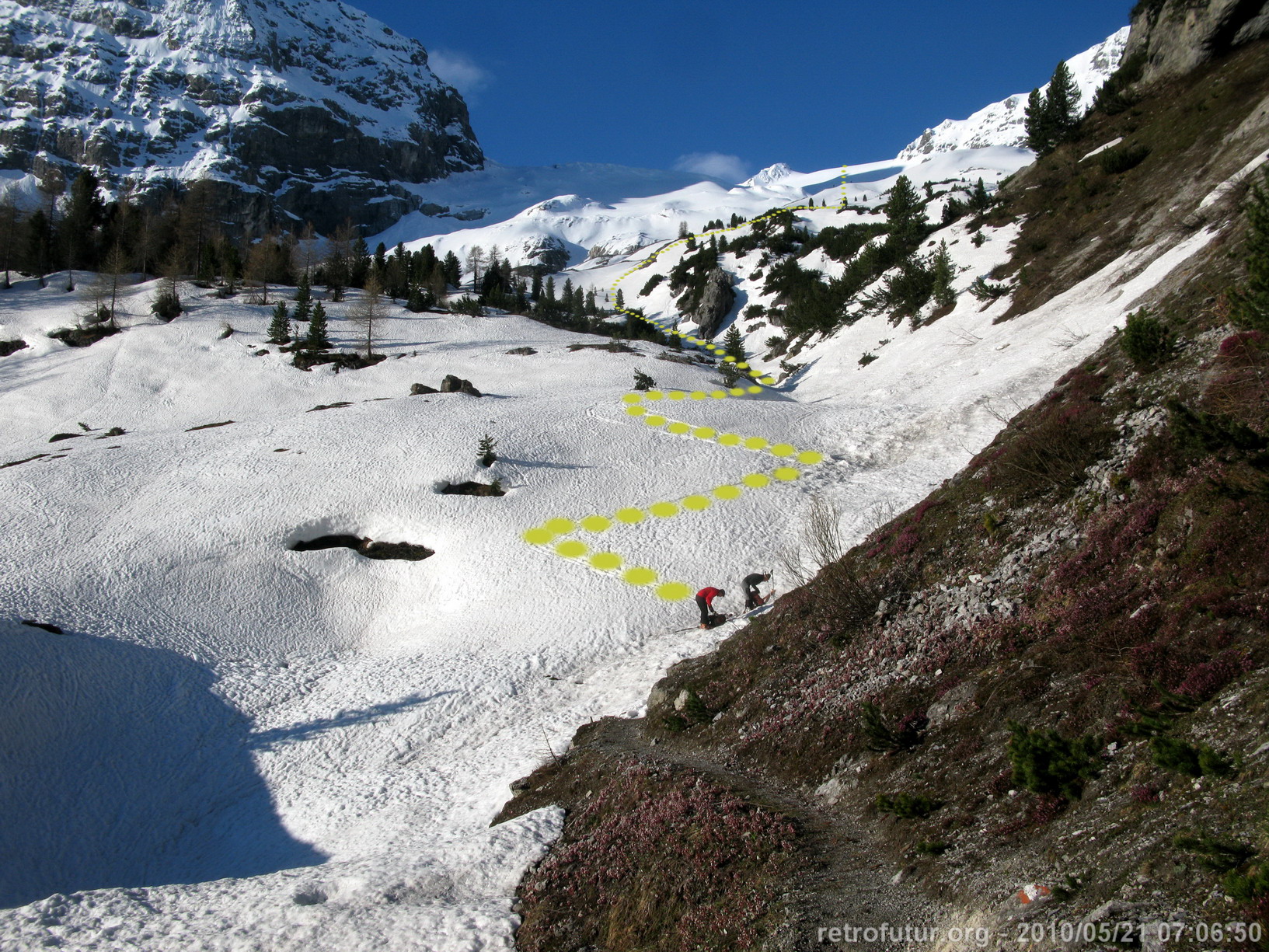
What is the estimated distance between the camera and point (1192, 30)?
42.5m

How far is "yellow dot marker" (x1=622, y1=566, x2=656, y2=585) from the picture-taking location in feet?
72.1

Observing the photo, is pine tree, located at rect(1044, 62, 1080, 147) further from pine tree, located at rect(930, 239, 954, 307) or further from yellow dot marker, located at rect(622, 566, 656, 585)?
yellow dot marker, located at rect(622, 566, 656, 585)


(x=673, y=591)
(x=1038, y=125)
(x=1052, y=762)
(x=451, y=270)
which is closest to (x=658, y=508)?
(x=673, y=591)

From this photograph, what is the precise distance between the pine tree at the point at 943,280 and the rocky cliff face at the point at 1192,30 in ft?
63.6

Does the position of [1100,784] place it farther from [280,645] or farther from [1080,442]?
[280,645]

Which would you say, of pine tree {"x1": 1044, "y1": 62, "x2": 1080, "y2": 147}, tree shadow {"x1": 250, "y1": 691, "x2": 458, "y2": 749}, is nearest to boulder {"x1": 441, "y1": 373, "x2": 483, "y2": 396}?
tree shadow {"x1": 250, "y1": 691, "x2": 458, "y2": 749}

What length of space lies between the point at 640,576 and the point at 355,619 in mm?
9848

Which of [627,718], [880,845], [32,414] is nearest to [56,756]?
[627,718]

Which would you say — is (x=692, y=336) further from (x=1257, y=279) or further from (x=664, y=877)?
(x=664, y=877)

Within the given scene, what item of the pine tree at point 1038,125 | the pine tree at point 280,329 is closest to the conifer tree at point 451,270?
the pine tree at point 280,329

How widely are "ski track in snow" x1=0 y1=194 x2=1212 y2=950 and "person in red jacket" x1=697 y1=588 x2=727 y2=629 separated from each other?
2.14 feet

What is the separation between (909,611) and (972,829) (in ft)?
17.2

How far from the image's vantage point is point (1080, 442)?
37.2 ft

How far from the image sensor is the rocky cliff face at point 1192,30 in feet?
130
